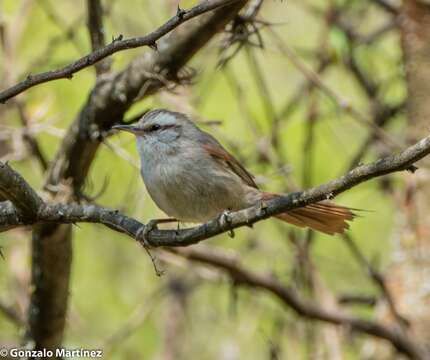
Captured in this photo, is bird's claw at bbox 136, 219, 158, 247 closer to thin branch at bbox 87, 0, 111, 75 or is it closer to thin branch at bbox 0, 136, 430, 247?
thin branch at bbox 0, 136, 430, 247

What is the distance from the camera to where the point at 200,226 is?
3041mm

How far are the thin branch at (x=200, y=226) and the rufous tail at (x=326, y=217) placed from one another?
79 cm

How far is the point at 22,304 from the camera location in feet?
19.7

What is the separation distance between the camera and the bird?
4145 mm

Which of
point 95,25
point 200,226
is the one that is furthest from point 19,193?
point 95,25

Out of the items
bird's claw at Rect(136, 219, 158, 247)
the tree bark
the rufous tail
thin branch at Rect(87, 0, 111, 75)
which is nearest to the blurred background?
the tree bark

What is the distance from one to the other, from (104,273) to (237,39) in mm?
3888

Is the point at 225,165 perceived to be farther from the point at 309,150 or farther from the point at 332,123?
the point at 332,123

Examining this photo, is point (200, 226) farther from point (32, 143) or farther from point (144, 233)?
point (32, 143)

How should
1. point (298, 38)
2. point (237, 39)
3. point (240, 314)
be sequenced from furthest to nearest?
point (298, 38) < point (240, 314) < point (237, 39)

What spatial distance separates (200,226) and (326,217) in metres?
1.07

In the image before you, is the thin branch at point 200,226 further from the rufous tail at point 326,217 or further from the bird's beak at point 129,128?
the bird's beak at point 129,128

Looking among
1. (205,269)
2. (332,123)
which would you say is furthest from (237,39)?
(332,123)

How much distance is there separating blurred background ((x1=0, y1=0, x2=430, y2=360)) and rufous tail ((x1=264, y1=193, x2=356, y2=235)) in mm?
731
